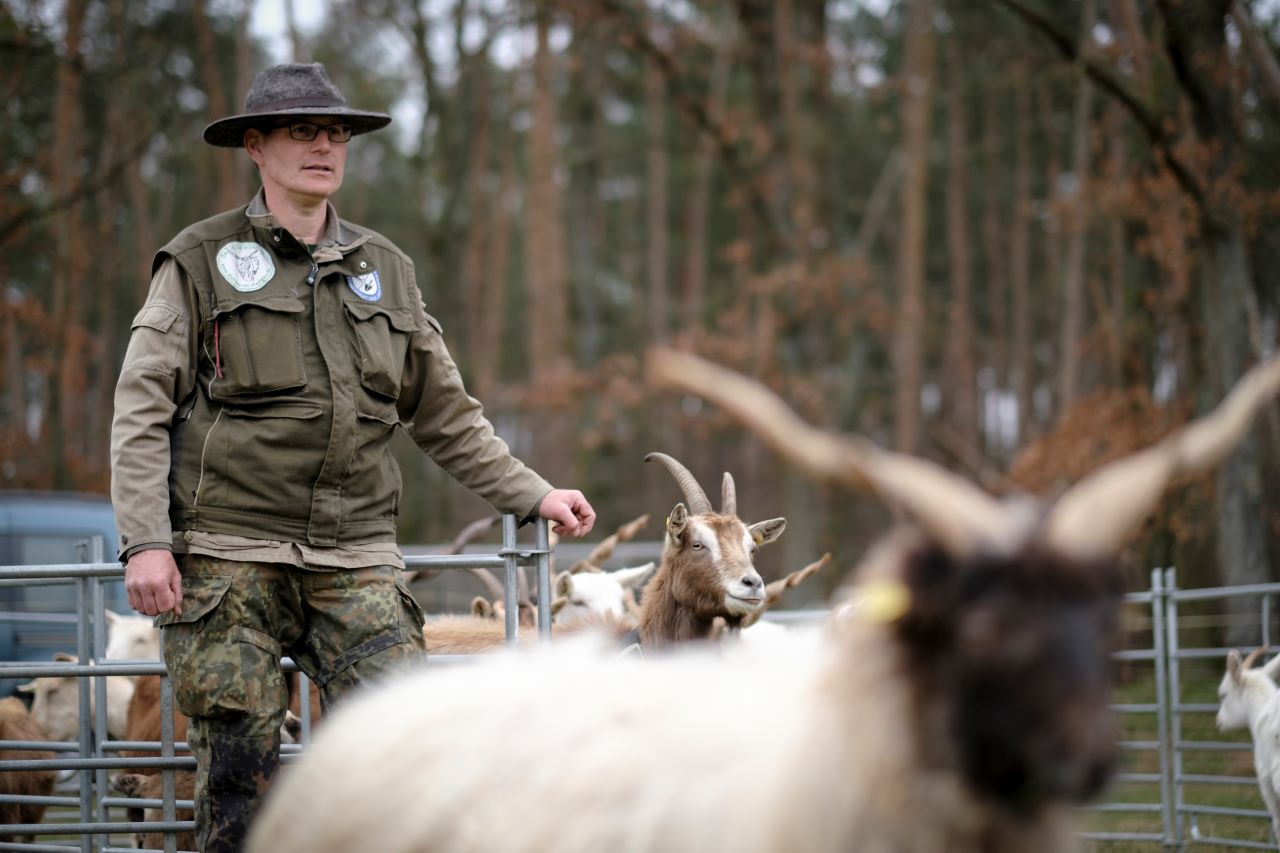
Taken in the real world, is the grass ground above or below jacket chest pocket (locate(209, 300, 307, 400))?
below

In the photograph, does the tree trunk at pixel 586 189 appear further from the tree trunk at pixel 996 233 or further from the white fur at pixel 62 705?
the white fur at pixel 62 705

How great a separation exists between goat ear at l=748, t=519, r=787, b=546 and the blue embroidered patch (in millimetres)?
3939

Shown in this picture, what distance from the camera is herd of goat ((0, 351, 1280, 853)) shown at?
2.51 metres

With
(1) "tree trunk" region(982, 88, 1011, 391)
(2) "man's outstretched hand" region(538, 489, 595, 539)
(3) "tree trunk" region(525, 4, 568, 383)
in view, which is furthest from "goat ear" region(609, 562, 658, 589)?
(1) "tree trunk" region(982, 88, 1011, 391)

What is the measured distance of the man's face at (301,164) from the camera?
17.2 ft

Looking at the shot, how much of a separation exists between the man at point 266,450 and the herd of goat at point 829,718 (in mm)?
1118

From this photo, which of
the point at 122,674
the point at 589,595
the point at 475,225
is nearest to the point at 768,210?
the point at 475,225

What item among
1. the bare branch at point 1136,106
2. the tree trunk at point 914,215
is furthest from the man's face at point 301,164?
the tree trunk at point 914,215

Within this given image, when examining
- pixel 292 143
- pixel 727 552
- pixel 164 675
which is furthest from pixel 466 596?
pixel 292 143

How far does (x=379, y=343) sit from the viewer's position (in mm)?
5270

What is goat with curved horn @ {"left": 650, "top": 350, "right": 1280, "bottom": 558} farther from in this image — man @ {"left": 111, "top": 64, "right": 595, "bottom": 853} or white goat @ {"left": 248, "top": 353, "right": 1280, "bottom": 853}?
man @ {"left": 111, "top": 64, "right": 595, "bottom": 853}

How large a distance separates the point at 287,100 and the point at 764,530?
189 inches

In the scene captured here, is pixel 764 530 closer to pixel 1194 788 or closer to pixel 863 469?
pixel 1194 788

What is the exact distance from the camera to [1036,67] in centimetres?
1948
